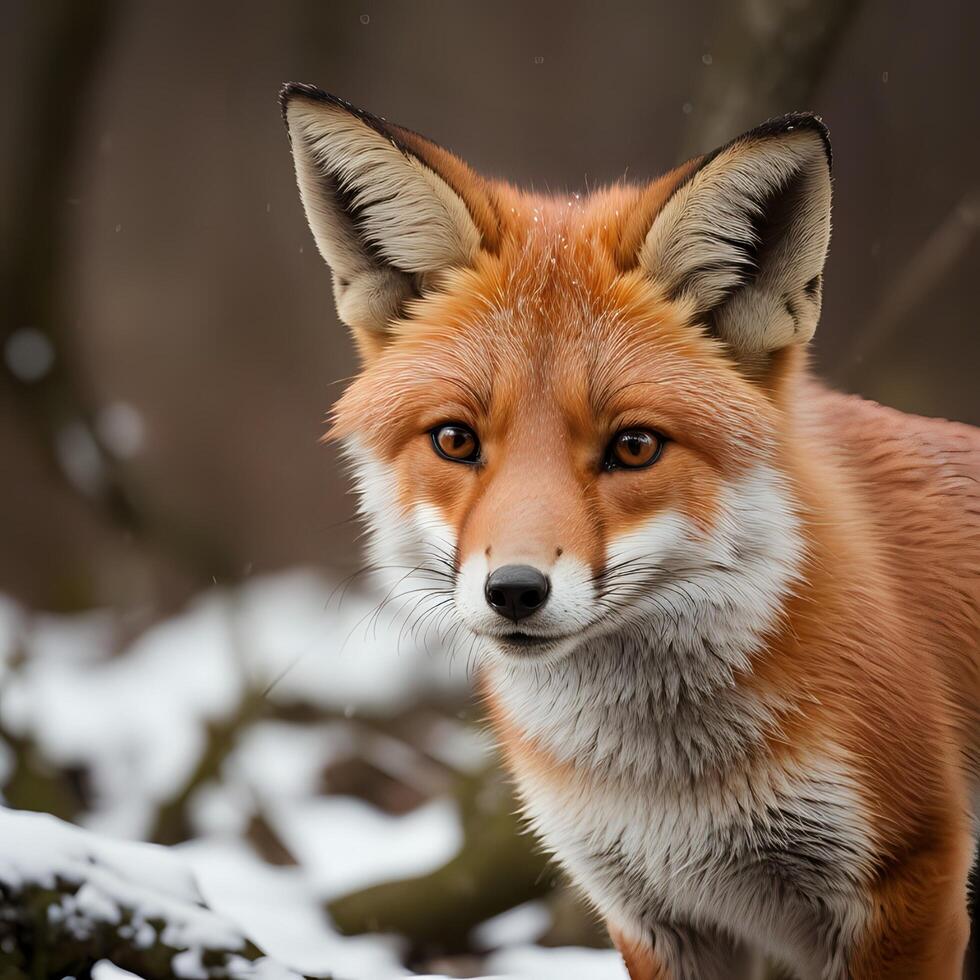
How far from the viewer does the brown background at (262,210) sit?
4.19 meters

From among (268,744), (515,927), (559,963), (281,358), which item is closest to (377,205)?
(559,963)

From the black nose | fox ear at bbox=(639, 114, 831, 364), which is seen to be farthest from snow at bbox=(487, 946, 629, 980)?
fox ear at bbox=(639, 114, 831, 364)

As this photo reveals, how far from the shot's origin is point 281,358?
18.5 feet

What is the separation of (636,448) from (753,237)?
40 cm

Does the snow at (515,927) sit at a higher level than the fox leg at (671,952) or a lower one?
lower

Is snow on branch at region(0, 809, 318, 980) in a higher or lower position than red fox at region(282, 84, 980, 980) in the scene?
lower

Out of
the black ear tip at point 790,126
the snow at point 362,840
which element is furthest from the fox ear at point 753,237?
the snow at point 362,840

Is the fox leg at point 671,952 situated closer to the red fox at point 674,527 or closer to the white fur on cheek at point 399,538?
the red fox at point 674,527

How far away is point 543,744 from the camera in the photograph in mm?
2096

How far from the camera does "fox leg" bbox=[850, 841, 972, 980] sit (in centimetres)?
189

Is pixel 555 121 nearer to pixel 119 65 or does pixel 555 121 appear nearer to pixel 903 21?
pixel 903 21

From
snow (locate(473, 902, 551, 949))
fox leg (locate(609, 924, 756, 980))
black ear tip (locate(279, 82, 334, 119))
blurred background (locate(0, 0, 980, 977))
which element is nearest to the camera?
black ear tip (locate(279, 82, 334, 119))

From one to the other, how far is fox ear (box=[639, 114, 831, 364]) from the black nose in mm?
582

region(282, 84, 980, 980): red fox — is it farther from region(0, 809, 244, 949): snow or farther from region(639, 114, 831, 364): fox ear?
region(0, 809, 244, 949): snow
